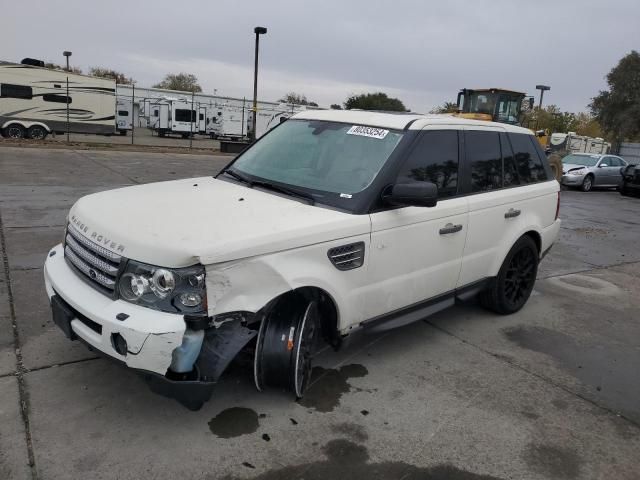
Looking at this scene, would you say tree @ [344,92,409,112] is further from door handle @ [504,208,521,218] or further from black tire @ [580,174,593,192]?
door handle @ [504,208,521,218]

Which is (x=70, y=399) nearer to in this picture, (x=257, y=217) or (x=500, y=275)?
(x=257, y=217)

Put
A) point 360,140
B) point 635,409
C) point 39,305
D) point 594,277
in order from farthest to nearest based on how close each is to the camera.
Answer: point 594,277, point 39,305, point 360,140, point 635,409

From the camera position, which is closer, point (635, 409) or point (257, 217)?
point (257, 217)

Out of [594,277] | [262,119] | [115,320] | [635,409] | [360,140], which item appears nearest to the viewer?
[115,320]

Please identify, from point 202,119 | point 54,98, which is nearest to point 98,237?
point 54,98

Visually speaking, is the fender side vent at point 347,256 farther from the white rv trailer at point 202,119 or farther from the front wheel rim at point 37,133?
the white rv trailer at point 202,119

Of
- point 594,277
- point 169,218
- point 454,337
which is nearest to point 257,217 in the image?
point 169,218

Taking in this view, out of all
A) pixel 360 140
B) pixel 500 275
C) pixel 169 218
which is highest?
pixel 360 140

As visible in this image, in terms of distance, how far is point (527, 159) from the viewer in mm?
5102

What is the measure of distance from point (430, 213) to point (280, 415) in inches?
69.4

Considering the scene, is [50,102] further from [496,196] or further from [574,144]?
[574,144]

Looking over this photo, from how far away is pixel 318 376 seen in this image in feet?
12.0

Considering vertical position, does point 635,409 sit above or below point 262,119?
below

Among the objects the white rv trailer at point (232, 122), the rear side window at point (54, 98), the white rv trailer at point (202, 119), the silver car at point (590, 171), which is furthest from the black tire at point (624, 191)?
the white rv trailer at point (202, 119)
